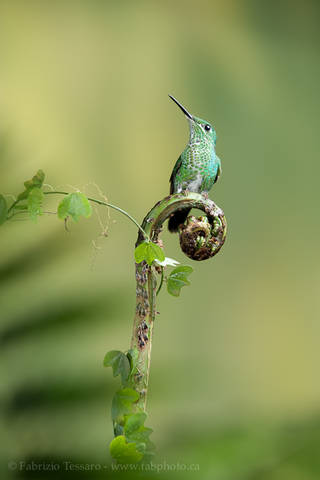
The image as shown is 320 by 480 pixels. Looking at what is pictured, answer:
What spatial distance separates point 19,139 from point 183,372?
0.63m

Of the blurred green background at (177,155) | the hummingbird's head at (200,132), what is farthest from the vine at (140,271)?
the blurred green background at (177,155)

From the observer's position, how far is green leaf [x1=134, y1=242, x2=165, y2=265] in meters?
0.56

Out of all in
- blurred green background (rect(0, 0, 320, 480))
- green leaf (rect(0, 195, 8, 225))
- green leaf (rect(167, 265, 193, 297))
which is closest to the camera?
green leaf (rect(0, 195, 8, 225))

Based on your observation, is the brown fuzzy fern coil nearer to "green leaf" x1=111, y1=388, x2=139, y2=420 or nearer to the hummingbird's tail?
Answer: the hummingbird's tail

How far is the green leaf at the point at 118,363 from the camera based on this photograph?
0.57 meters

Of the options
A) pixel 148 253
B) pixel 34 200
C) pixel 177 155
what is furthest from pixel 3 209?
pixel 177 155

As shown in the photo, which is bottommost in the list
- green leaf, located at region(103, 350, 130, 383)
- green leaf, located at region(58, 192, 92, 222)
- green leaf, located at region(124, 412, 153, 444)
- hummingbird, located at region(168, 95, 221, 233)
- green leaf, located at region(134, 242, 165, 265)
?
green leaf, located at region(124, 412, 153, 444)

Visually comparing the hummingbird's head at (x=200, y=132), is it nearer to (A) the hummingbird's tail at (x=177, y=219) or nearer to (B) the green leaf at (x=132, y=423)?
(A) the hummingbird's tail at (x=177, y=219)

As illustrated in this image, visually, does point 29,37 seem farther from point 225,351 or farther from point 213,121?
point 225,351

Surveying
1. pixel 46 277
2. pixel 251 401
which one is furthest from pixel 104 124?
→ pixel 251 401

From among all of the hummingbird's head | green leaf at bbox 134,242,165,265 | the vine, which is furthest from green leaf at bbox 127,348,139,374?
the hummingbird's head

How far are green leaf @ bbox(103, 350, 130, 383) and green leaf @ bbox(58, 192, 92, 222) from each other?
0.15m

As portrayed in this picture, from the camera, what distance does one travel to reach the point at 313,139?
141cm

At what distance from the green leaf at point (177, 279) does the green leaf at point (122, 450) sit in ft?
0.56
